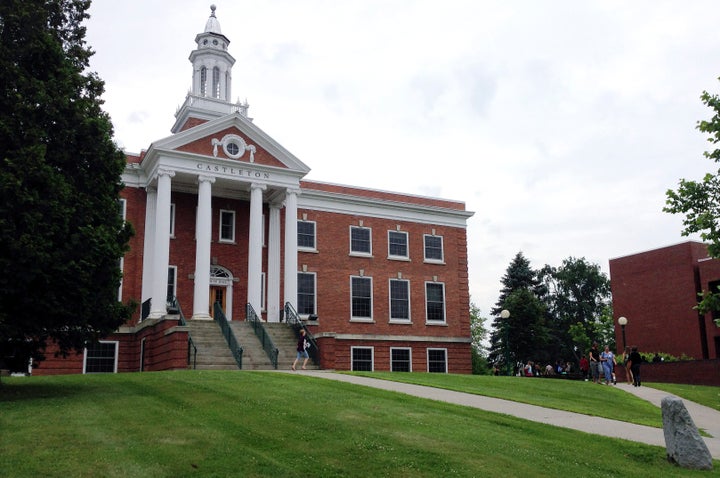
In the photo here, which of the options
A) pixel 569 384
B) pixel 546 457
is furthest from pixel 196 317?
pixel 546 457

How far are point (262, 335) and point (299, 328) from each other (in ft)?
9.09

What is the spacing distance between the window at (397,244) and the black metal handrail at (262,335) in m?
10.4

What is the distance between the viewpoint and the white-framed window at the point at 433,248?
140 ft

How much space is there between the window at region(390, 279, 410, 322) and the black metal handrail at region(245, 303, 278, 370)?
9.61m

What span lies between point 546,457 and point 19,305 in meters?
11.5

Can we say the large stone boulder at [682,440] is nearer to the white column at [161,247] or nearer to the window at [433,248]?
the white column at [161,247]

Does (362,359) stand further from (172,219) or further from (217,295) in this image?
(172,219)

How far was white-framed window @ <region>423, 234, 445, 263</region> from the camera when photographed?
4269 centimetres

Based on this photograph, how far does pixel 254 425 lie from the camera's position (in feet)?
41.9

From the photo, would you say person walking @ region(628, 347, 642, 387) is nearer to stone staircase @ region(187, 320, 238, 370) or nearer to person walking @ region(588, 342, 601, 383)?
person walking @ region(588, 342, 601, 383)

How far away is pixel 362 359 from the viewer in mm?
38938

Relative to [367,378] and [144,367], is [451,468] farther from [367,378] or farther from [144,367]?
[144,367]

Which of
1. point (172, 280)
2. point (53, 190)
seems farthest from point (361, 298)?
point (53, 190)

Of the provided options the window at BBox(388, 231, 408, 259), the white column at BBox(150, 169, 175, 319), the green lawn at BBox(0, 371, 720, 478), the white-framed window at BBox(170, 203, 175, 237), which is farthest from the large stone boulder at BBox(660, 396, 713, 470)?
the window at BBox(388, 231, 408, 259)
